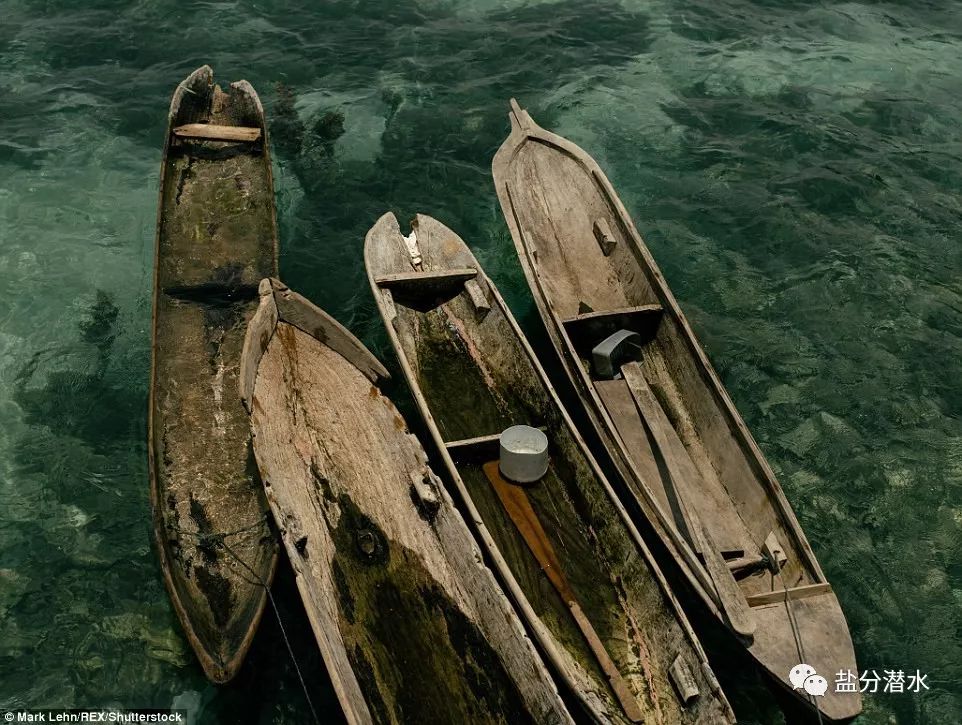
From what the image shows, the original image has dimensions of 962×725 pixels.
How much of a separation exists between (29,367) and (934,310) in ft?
49.1

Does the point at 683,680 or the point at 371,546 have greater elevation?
the point at 683,680

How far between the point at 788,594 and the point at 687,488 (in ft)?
6.13

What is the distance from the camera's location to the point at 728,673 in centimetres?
825

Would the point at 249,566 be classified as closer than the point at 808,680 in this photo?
No

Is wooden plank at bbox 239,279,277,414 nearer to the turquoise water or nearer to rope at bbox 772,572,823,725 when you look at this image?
the turquoise water

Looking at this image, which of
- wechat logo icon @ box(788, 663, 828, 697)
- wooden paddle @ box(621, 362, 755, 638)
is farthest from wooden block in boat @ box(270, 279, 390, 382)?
wechat logo icon @ box(788, 663, 828, 697)

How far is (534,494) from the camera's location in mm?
9125

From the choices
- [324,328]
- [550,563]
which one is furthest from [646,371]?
[324,328]

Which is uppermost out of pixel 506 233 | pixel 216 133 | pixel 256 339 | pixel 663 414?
pixel 216 133

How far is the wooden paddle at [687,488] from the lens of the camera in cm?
752

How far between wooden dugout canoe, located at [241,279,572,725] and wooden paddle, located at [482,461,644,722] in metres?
0.97

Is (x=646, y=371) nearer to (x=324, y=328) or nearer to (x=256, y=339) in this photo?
(x=324, y=328)

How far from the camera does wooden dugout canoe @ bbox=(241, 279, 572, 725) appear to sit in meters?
7.19

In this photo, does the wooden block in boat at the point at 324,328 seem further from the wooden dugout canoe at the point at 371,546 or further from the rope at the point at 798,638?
the rope at the point at 798,638
